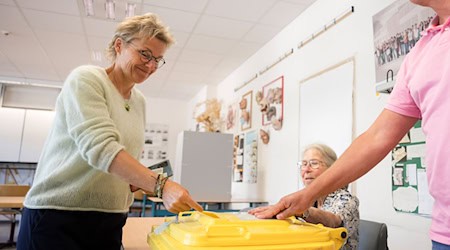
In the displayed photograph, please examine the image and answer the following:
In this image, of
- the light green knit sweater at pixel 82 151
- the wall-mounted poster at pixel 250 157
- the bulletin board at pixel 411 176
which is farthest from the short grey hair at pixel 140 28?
the wall-mounted poster at pixel 250 157

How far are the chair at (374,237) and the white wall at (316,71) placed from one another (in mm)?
226

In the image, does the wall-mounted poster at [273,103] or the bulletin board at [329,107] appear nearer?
the bulletin board at [329,107]

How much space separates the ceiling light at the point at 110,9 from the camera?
10.3 feet

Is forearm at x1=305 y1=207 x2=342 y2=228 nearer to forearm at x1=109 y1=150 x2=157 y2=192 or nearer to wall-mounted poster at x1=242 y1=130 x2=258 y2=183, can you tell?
forearm at x1=109 y1=150 x2=157 y2=192

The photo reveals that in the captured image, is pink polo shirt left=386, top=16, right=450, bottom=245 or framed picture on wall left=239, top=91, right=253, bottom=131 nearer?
pink polo shirt left=386, top=16, right=450, bottom=245

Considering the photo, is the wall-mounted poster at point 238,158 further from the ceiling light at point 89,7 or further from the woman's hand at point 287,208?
the woman's hand at point 287,208

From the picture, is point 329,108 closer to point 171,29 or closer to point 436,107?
point 436,107

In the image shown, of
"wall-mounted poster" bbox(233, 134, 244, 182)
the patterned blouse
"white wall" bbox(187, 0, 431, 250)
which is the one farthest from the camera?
"wall-mounted poster" bbox(233, 134, 244, 182)

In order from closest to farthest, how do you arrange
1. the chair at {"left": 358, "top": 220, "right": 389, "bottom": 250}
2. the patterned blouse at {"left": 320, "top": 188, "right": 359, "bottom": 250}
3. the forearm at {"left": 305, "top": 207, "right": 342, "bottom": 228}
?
the forearm at {"left": 305, "top": 207, "right": 342, "bottom": 228} < the patterned blouse at {"left": 320, "top": 188, "right": 359, "bottom": 250} < the chair at {"left": 358, "top": 220, "right": 389, "bottom": 250}

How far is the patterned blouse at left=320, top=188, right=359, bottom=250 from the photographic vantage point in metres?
1.42

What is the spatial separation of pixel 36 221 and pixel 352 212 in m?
1.23

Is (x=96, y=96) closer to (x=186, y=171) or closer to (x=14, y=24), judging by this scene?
(x=186, y=171)

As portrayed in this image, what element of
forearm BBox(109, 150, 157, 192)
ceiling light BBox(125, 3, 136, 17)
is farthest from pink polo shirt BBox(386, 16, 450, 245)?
ceiling light BBox(125, 3, 136, 17)

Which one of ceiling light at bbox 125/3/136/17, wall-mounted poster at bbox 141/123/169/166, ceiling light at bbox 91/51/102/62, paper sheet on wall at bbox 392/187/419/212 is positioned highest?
ceiling light at bbox 125/3/136/17
